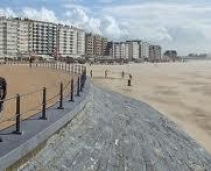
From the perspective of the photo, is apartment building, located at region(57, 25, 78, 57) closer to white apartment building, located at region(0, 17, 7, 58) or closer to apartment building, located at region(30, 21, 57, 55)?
apartment building, located at region(30, 21, 57, 55)

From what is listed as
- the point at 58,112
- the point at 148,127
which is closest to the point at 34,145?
the point at 58,112

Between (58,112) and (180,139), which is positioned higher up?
(58,112)

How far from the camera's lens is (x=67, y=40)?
18325 centimetres

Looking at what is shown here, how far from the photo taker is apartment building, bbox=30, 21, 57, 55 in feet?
544

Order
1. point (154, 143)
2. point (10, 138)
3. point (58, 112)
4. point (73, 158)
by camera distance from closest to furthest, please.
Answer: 1. point (10, 138)
2. point (73, 158)
3. point (58, 112)
4. point (154, 143)

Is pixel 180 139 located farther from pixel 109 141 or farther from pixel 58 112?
pixel 58 112

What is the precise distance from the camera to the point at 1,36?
143375 millimetres

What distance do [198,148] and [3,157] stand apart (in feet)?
29.4

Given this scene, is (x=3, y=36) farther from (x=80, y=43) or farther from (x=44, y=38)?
(x=80, y=43)

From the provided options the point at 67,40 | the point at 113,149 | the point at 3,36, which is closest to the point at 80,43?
the point at 67,40

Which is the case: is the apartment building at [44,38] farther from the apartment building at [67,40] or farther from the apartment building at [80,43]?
the apartment building at [80,43]

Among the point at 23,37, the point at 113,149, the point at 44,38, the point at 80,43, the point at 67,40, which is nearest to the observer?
the point at 113,149

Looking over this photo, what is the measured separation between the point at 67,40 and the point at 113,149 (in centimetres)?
17563

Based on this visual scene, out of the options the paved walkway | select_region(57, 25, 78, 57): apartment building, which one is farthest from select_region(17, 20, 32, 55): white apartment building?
the paved walkway
